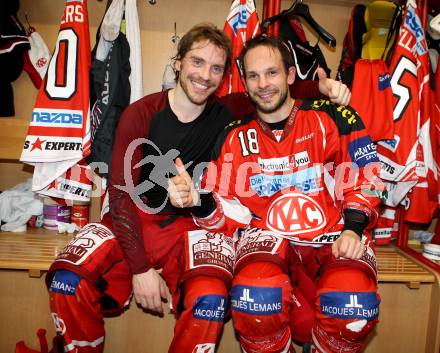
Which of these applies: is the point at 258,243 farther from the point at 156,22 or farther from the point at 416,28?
the point at 156,22

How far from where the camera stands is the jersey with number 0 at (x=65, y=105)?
1764 mm

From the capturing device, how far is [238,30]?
1.87 meters

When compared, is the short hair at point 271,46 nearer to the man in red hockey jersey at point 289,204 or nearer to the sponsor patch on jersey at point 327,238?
the man in red hockey jersey at point 289,204

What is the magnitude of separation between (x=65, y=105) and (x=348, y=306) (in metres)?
1.32

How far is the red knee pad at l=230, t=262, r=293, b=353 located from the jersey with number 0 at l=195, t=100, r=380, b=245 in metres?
0.22

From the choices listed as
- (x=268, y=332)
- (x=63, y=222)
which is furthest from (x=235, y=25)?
(x=268, y=332)

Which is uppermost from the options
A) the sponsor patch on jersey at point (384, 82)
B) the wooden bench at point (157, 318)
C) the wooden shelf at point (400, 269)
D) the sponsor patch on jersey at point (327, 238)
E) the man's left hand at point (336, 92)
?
the sponsor patch on jersey at point (384, 82)

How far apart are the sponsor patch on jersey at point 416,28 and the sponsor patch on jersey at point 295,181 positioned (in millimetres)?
836

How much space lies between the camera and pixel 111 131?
5.92 feet

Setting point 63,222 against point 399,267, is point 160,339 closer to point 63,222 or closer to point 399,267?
point 63,222

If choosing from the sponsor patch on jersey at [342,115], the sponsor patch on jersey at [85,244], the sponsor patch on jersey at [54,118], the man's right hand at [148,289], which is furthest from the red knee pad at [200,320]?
the sponsor patch on jersey at [54,118]

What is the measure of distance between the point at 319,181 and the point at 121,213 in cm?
66

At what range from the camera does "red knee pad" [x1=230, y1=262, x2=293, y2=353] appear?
1189mm

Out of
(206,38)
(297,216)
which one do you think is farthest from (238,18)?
(297,216)
